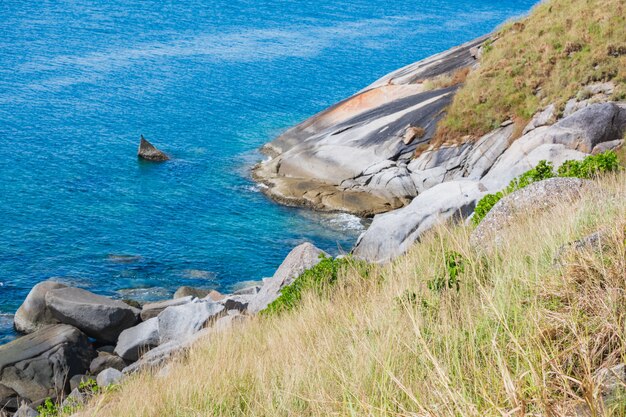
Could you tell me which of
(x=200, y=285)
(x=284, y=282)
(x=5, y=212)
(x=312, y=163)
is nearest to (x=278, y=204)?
(x=312, y=163)

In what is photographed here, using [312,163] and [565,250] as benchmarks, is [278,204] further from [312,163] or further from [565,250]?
[565,250]

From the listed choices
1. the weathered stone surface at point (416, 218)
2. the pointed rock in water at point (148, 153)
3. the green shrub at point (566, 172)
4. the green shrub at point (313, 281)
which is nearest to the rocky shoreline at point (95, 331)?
the green shrub at point (313, 281)

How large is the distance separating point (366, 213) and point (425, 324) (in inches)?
1140

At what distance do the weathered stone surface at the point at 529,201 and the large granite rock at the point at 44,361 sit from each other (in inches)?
510

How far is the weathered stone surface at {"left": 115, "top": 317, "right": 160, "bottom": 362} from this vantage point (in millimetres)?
23875

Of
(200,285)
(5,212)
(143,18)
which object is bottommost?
(200,285)

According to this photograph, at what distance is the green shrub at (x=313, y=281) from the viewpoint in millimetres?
16234

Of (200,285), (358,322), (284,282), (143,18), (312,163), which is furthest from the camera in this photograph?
(143,18)

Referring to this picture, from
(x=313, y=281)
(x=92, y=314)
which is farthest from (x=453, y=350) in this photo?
(x=92, y=314)

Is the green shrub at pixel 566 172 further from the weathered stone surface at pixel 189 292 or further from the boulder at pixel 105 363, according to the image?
the weathered stone surface at pixel 189 292

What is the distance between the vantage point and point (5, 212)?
122ft

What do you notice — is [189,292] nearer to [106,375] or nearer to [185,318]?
[185,318]

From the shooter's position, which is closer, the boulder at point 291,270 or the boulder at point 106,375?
the boulder at point 291,270

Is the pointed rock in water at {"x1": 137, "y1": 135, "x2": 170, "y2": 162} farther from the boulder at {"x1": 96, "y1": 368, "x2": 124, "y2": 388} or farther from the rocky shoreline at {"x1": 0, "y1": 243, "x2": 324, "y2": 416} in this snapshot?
the boulder at {"x1": 96, "y1": 368, "x2": 124, "y2": 388}
